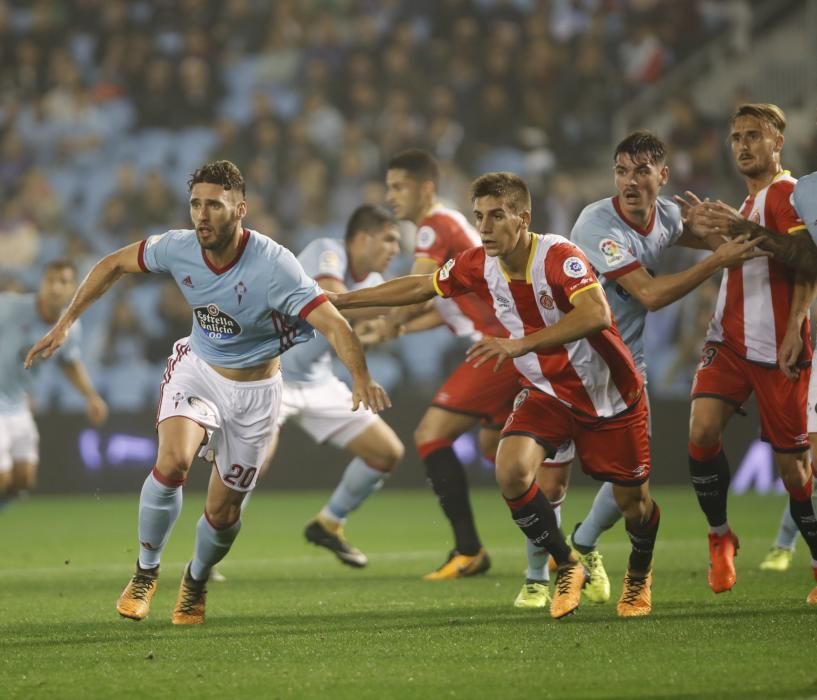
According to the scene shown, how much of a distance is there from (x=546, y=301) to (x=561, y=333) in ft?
1.14

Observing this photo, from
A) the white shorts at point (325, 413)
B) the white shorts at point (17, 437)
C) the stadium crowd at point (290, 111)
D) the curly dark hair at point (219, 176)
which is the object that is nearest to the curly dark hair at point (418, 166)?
the white shorts at point (325, 413)

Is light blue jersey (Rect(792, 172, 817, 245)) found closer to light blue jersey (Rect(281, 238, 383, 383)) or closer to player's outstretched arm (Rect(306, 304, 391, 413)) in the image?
player's outstretched arm (Rect(306, 304, 391, 413))

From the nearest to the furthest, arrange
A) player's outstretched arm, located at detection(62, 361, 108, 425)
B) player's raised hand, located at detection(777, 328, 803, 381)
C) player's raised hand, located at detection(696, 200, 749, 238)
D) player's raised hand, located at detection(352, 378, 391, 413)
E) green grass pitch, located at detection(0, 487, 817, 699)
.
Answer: green grass pitch, located at detection(0, 487, 817, 699) < player's raised hand, located at detection(352, 378, 391, 413) < player's raised hand, located at detection(696, 200, 749, 238) < player's raised hand, located at detection(777, 328, 803, 381) < player's outstretched arm, located at detection(62, 361, 108, 425)

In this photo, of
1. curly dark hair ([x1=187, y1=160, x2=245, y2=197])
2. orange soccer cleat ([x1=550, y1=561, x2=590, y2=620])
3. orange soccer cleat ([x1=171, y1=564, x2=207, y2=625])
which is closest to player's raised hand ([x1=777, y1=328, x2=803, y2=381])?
orange soccer cleat ([x1=550, y1=561, x2=590, y2=620])

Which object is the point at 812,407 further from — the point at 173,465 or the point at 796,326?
the point at 173,465

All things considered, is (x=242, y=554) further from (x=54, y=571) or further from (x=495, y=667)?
(x=495, y=667)

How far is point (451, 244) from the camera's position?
885 centimetres

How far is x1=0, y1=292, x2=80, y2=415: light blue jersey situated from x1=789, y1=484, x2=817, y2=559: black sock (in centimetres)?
578

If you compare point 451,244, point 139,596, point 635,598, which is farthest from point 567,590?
point 451,244

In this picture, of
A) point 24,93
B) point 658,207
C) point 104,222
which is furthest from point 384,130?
Answer: point 658,207

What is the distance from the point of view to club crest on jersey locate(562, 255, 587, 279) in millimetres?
6278

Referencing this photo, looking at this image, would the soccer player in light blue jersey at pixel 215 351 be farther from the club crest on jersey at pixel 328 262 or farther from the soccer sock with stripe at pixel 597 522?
the club crest on jersey at pixel 328 262

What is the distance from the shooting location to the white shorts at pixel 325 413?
9.43m

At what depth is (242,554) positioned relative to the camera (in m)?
10.2
